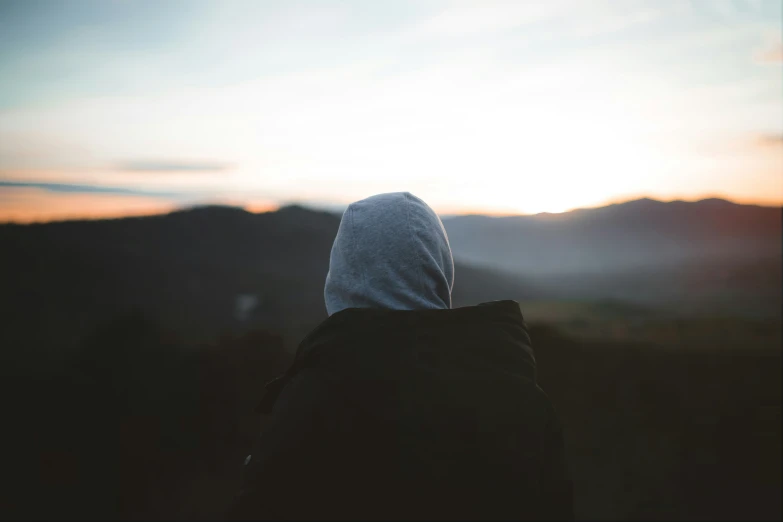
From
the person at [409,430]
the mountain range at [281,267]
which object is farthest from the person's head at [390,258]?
the mountain range at [281,267]

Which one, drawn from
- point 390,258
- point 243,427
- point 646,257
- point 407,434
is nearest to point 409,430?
point 407,434

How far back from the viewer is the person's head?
1396 mm

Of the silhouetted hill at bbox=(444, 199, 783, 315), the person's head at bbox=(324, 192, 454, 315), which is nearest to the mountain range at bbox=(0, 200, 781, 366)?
the silhouetted hill at bbox=(444, 199, 783, 315)

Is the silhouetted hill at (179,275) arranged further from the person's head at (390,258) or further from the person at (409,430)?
the person at (409,430)

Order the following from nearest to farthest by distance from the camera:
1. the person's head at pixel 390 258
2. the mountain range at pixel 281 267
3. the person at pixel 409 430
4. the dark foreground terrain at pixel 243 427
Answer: the person at pixel 409 430 < the person's head at pixel 390 258 < the dark foreground terrain at pixel 243 427 < the mountain range at pixel 281 267

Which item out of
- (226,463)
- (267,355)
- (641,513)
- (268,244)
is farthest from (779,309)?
(268,244)

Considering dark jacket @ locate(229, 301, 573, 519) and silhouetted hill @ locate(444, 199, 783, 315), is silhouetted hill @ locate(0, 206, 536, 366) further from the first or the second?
dark jacket @ locate(229, 301, 573, 519)

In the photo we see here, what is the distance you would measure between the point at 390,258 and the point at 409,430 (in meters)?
0.53

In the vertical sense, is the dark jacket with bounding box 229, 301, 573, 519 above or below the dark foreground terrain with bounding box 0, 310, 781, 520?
above

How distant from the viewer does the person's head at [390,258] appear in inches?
54.9

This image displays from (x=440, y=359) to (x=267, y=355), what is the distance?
28.4 feet

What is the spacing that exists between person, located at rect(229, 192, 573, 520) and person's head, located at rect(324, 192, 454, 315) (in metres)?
0.18

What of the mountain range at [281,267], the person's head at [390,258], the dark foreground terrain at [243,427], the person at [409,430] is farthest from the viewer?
the mountain range at [281,267]

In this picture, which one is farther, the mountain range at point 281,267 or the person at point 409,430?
the mountain range at point 281,267
